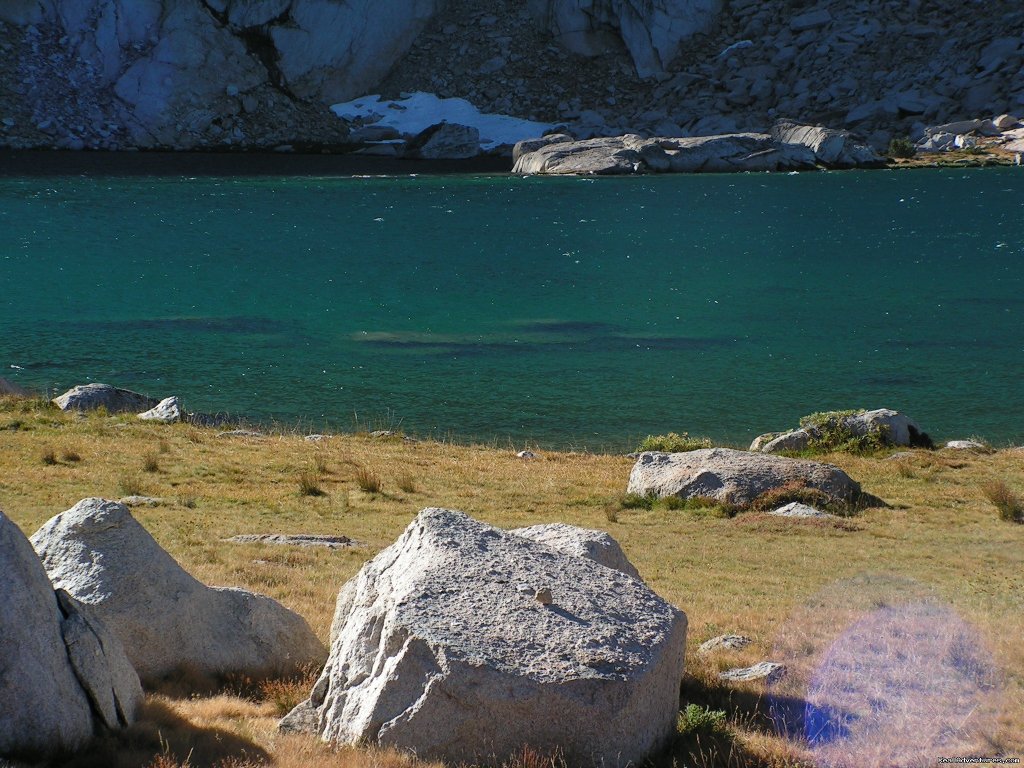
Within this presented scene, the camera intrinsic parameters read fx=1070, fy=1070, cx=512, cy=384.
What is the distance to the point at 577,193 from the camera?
95.9 metres

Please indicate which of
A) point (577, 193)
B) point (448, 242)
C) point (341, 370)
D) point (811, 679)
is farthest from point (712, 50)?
point (811, 679)

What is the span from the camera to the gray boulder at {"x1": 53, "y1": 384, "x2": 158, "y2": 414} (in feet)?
93.1

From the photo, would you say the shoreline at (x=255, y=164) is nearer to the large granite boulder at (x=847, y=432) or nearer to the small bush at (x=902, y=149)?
the small bush at (x=902, y=149)

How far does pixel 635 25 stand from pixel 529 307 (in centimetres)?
12029

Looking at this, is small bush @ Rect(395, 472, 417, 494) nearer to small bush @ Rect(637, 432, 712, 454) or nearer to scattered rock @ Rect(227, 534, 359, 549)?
scattered rock @ Rect(227, 534, 359, 549)

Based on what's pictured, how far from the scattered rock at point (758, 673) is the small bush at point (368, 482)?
463 inches

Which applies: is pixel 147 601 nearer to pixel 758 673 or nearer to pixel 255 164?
pixel 758 673

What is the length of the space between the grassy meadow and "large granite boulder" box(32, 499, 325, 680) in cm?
34

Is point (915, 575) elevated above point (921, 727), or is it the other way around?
point (921, 727)

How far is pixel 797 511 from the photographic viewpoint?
20.1m

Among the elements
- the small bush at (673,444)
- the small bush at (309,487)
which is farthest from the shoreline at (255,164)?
the small bush at (309,487)

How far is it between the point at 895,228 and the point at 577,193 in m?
31.2

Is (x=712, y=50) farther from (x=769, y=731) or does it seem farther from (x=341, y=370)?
(x=769, y=731)

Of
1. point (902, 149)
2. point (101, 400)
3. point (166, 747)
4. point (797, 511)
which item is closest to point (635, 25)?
point (902, 149)
